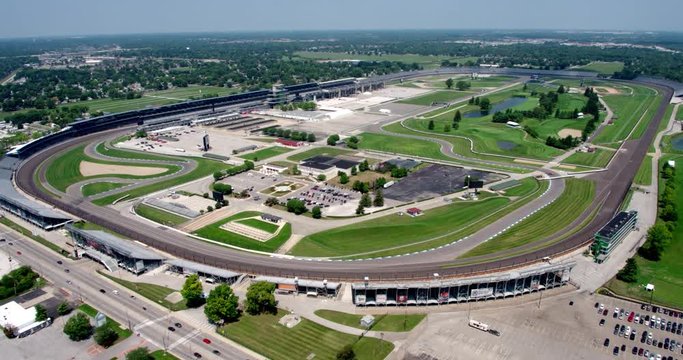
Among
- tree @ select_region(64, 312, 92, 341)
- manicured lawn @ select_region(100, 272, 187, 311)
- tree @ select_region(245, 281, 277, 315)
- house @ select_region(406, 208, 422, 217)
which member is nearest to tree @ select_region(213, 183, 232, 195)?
manicured lawn @ select_region(100, 272, 187, 311)

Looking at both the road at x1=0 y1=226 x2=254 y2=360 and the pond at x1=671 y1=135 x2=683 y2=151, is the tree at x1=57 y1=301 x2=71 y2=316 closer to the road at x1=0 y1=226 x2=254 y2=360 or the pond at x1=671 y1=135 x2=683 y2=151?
Result: the road at x1=0 y1=226 x2=254 y2=360

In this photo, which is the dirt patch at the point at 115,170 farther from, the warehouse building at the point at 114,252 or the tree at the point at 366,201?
the tree at the point at 366,201

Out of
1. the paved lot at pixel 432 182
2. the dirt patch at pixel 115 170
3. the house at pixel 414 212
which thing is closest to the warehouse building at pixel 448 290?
the house at pixel 414 212

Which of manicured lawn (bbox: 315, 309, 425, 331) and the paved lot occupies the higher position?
the paved lot

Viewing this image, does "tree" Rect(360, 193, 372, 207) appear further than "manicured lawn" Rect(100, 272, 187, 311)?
Yes

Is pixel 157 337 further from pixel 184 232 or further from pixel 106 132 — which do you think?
pixel 106 132

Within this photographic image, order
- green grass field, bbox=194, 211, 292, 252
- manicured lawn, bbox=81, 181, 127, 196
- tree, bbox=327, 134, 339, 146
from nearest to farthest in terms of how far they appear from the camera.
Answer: green grass field, bbox=194, 211, 292, 252 → manicured lawn, bbox=81, 181, 127, 196 → tree, bbox=327, 134, 339, 146
